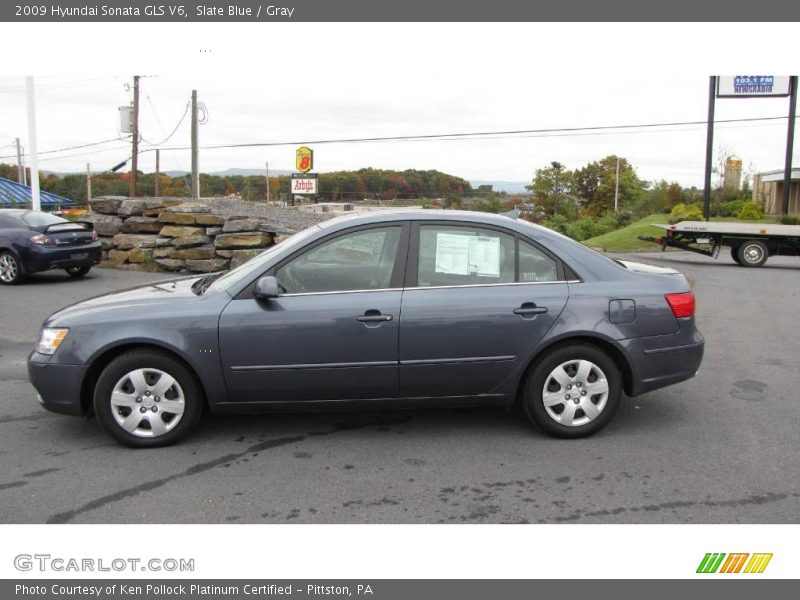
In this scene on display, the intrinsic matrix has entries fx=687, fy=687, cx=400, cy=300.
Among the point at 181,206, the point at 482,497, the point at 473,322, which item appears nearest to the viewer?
the point at 482,497

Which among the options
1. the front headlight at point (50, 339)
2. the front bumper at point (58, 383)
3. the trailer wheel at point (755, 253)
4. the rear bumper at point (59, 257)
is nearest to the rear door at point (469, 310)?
the front bumper at point (58, 383)

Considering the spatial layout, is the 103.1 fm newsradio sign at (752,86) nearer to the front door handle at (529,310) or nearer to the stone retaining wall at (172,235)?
the stone retaining wall at (172,235)

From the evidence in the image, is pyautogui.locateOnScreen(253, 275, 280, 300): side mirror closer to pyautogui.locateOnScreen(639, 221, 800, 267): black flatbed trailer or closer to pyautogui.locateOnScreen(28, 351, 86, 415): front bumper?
pyautogui.locateOnScreen(28, 351, 86, 415): front bumper

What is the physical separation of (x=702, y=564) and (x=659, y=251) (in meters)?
19.3

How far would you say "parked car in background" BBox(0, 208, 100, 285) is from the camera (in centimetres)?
1273

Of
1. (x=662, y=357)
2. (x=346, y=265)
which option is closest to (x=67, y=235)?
(x=346, y=265)

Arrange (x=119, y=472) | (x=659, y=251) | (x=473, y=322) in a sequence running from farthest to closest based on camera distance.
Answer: (x=659, y=251) < (x=473, y=322) < (x=119, y=472)

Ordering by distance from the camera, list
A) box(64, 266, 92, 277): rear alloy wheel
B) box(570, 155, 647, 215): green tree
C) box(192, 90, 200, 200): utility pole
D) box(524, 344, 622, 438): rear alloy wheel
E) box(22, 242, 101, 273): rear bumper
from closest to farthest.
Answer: box(524, 344, 622, 438): rear alloy wheel, box(22, 242, 101, 273): rear bumper, box(64, 266, 92, 277): rear alloy wheel, box(192, 90, 200, 200): utility pole, box(570, 155, 647, 215): green tree

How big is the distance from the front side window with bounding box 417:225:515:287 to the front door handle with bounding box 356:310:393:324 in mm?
357

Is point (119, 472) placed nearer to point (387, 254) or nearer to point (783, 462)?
point (387, 254)

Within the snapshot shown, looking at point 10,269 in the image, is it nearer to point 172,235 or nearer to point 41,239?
point 41,239

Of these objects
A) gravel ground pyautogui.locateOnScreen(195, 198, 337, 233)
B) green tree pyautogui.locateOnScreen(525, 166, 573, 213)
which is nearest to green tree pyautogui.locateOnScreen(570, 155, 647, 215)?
green tree pyautogui.locateOnScreen(525, 166, 573, 213)

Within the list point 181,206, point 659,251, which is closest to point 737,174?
point 659,251

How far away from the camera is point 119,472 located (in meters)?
4.29
